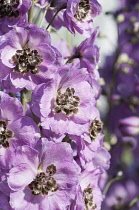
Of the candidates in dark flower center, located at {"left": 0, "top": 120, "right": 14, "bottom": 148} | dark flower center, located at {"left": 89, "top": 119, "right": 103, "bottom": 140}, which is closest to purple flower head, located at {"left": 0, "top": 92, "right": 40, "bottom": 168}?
dark flower center, located at {"left": 0, "top": 120, "right": 14, "bottom": 148}

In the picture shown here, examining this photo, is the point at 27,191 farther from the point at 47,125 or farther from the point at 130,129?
the point at 130,129

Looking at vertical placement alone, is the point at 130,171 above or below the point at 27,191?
below

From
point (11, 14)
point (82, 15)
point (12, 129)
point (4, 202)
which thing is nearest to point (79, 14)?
point (82, 15)

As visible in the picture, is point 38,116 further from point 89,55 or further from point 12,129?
point 89,55

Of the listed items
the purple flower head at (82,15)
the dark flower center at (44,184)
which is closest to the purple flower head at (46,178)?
the dark flower center at (44,184)

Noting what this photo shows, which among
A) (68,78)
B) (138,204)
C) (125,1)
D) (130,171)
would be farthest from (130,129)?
(68,78)

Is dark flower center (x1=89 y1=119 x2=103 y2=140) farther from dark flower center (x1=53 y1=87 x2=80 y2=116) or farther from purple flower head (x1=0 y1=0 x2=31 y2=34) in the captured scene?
purple flower head (x1=0 y1=0 x2=31 y2=34)
